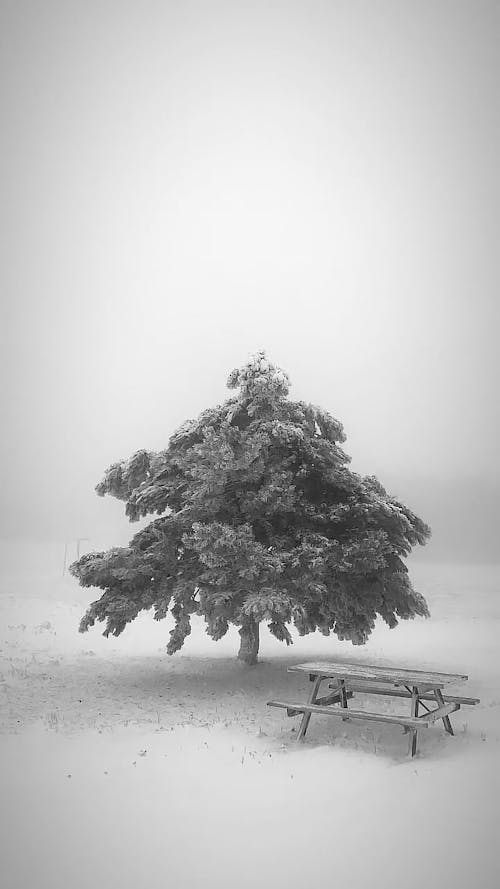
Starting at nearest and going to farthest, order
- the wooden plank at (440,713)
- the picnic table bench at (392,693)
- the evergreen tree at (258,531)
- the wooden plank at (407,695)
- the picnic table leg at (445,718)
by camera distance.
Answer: the picnic table bench at (392,693), the wooden plank at (440,713), the picnic table leg at (445,718), the wooden plank at (407,695), the evergreen tree at (258,531)

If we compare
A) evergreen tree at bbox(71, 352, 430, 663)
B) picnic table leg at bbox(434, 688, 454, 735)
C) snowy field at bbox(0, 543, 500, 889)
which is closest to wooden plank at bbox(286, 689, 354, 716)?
snowy field at bbox(0, 543, 500, 889)

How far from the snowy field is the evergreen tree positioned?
1.63 metres

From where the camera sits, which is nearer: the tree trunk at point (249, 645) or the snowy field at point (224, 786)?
the snowy field at point (224, 786)

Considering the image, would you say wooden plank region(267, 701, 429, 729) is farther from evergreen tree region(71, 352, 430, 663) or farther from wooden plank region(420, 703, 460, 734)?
evergreen tree region(71, 352, 430, 663)

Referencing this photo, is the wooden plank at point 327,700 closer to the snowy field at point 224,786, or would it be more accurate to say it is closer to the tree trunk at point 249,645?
the snowy field at point 224,786

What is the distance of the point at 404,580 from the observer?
46.1 ft

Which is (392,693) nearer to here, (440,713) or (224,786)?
(440,713)

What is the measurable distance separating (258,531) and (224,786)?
637cm

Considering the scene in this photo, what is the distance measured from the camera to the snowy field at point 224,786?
6957 mm

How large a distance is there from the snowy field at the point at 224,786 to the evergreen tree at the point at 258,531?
163cm

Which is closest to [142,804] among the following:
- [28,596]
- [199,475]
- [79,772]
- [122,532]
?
[79,772]

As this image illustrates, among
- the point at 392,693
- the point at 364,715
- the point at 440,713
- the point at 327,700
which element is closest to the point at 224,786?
the point at 364,715

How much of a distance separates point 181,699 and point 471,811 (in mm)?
6699

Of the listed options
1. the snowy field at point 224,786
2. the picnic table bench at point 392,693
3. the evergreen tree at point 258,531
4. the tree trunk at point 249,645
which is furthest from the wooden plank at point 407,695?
the tree trunk at point 249,645
